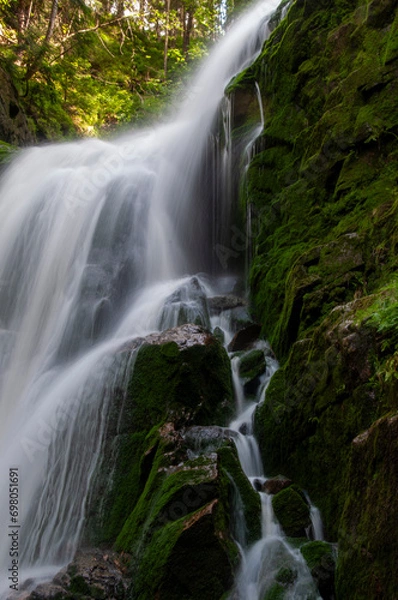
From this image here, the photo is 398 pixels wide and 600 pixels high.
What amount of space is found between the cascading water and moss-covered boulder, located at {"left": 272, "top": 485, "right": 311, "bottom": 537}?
211 cm

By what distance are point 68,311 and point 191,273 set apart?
3.25 meters

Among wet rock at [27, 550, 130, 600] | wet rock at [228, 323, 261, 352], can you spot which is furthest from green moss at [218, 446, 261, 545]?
wet rock at [228, 323, 261, 352]

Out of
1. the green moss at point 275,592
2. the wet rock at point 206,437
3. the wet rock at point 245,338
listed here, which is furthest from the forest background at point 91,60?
the green moss at point 275,592

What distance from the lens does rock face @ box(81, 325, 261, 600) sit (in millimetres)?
3422

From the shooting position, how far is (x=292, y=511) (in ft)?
13.1

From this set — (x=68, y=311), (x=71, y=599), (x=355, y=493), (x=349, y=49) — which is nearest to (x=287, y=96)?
(x=349, y=49)

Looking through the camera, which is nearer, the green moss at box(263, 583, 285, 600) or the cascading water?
the green moss at box(263, 583, 285, 600)

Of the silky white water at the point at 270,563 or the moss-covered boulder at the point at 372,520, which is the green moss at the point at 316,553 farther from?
the moss-covered boulder at the point at 372,520

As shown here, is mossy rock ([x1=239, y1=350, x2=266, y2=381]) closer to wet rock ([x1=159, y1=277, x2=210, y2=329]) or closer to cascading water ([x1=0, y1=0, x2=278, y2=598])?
wet rock ([x1=159, y1=277, x2=210, y2=329])

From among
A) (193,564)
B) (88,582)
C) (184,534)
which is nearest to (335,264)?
(184,534)

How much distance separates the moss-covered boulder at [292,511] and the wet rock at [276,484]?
8.3 inches

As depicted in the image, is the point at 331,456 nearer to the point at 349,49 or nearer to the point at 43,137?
the point at 349,49

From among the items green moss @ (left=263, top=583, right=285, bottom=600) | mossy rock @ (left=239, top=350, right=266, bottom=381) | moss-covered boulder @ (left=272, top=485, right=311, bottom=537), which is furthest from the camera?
mossy rock @ (left=239, top=350, right=266, bottom=381)

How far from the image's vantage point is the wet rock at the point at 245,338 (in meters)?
7.34
